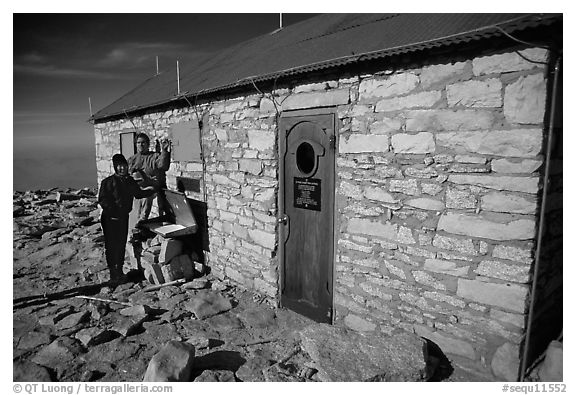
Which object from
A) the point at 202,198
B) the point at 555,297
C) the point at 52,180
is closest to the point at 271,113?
the point at 202,198

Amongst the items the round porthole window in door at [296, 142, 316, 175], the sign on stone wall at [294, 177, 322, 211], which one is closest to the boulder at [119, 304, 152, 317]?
the sign on stone wall at [294, 177, 322, 211]

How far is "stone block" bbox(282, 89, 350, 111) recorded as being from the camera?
3885 mm

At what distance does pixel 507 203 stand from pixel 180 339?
3.82 meters

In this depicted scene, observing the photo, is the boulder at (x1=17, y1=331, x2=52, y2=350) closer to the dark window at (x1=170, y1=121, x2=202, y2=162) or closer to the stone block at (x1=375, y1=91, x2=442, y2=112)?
the dark window at (x1=170, y1=121, x2=202, y2=162)

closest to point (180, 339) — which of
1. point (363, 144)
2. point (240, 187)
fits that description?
point (240, 187)

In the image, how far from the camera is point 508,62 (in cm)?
285

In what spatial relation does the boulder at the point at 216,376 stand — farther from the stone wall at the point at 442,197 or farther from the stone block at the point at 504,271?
the stone block at the point at 504,271

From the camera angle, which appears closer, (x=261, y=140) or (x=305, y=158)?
(x=305, y=158)

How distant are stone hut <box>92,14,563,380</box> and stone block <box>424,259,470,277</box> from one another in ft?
0.04

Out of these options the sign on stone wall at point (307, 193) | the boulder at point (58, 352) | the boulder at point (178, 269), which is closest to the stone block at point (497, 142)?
the sign on stone wall at point (307, 193)

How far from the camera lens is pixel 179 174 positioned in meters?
6.73

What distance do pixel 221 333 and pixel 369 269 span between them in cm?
203

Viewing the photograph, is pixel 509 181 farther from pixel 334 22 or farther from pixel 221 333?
pixel 334 22

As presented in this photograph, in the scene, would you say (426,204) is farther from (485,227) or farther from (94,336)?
(94,336)
